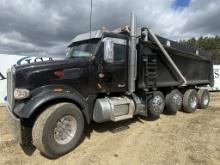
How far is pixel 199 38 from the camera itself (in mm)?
50875

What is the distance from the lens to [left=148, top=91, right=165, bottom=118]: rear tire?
726 cm

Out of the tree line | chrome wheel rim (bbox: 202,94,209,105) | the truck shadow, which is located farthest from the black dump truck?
the tree line

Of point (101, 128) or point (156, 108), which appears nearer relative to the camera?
point (101, 128)

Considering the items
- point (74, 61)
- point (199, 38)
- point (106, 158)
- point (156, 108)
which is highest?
point (199, 38)

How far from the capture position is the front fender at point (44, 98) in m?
4.32

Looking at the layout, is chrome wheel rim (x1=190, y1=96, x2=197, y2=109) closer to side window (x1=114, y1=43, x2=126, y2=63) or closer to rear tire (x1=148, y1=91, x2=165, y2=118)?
rear tire (x1=148, y1=91, x2=165, y2=118)

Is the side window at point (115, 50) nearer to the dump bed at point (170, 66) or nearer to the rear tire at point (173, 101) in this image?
the dump bed at point (170, 66)

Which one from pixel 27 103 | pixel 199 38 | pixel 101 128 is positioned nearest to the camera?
pixel 27 103

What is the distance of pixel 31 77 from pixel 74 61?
1.08 metres

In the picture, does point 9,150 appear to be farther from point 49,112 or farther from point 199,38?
point 199,38

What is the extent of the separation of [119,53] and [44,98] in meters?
2.64

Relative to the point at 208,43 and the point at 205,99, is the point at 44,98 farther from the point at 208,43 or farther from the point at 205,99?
the point at 208,43

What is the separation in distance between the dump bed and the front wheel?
2.77 meters

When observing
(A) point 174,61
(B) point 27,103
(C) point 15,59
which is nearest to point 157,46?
(A) point 174,61
